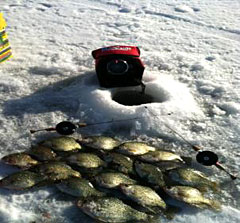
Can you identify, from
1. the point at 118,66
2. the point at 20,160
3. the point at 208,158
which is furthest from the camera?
the point at 118,66

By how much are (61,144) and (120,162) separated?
68cm

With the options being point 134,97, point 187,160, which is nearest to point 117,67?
point 134,97

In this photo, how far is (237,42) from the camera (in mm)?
5879

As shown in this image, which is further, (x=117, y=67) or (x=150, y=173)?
(x=117, y=67)

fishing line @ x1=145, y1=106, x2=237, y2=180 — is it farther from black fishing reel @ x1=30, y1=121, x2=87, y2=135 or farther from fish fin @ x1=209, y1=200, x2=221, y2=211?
black fishing reel @ x1=30, y1=121, x2=87, y2=135

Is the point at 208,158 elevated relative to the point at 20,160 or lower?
elevated

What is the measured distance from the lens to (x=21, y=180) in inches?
101

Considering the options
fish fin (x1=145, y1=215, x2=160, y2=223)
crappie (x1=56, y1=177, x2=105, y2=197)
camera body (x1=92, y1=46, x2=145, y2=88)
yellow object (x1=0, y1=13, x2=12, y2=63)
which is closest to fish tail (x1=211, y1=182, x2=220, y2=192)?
fish fin (x1=145, y1=215, x2=160, y2=223)

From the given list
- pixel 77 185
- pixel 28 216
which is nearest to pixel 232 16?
pixel 77 185

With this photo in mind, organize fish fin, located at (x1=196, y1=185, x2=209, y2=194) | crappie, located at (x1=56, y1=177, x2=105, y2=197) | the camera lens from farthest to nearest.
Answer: the camera lens, fish fin, located at (x1=196, y1=185, x2=209, y2=194), crappie, located at (x1=56, y1=177, x2=105, y2=197)

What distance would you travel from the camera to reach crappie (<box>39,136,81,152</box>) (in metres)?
3.04

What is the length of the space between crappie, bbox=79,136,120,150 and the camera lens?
3.71 ft

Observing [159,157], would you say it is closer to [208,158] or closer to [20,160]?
[208,158]

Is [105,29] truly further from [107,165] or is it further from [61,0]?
[107,165]
